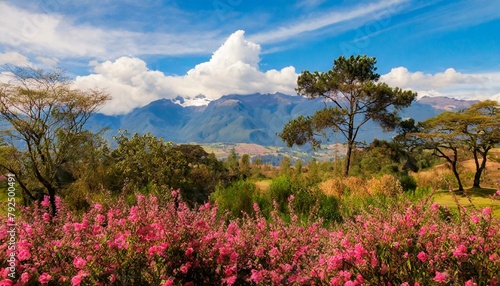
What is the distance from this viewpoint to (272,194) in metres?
10.6

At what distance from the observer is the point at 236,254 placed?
3.17 meters

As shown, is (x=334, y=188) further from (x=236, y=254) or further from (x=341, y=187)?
(x=236, y=254)

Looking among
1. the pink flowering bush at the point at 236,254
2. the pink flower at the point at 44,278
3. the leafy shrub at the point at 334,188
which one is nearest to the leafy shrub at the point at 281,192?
the leafy shrub at the point at 334,188

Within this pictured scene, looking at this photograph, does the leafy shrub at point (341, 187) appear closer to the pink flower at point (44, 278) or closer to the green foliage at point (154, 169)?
the green foliage at point (154, 169)

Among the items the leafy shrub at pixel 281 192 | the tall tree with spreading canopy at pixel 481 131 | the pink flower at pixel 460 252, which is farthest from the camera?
the tall tree with spreading canopy at pixel 481 131

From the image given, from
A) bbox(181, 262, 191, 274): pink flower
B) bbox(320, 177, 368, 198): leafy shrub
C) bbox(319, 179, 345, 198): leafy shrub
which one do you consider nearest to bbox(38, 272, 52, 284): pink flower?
bbox(181, 262, 191, 274): pink flower

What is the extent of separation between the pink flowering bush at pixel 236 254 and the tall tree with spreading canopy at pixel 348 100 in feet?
66.8

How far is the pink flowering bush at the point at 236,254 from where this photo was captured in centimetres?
284

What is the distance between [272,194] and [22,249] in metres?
8.05

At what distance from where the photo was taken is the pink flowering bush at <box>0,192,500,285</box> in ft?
9.33

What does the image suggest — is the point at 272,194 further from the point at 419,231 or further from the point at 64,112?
the point at 64,112

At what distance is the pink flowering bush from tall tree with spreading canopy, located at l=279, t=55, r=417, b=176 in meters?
20.4

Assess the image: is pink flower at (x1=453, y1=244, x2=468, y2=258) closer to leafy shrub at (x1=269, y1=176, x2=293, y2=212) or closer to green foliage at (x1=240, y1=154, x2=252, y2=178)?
leafy shrub at (x1=269, y1=176, x2=293, y2=212)

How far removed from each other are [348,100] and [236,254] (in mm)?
24049
